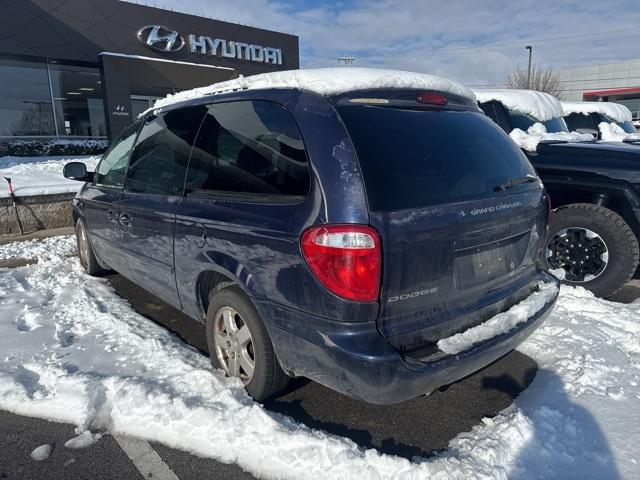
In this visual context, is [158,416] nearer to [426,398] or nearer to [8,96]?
[426,398]

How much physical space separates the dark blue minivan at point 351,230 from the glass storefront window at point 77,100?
16.9m

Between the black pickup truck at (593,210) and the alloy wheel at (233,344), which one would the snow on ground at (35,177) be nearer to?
the alloy wheel at (233,344)

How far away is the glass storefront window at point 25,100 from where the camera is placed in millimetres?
15906

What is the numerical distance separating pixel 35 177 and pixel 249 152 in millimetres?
9161

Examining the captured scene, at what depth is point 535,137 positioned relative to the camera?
5.34 m

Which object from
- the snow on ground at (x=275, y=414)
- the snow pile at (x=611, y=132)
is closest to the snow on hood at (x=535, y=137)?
the snow pile at (x=611, y=132)

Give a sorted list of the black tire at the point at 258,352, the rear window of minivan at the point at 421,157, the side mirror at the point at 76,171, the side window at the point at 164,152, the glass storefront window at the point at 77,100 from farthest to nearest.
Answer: the glass storefront window at the point at 77,100, the side mirror at the point at 76,171, the side window at the point at 164,152, the black tire at the point at 258,352, the rear window of minivan at the point at 421,157

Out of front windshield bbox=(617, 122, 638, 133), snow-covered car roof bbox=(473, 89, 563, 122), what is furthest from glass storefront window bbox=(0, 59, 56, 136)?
front windshield bbox=(617, 122, 638, 133)

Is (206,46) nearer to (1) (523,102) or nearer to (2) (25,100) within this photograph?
(2) (25,100)

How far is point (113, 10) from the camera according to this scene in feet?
54.3

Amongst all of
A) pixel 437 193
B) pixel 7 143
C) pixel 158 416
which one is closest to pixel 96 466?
pixel 158 416

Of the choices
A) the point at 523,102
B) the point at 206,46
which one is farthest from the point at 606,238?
the point at 206,46

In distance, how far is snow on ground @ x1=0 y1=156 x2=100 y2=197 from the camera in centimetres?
782

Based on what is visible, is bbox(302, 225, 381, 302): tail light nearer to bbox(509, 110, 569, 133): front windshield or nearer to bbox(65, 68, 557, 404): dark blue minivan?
bbox(65, 68, 557, 404): dark blue minivan
